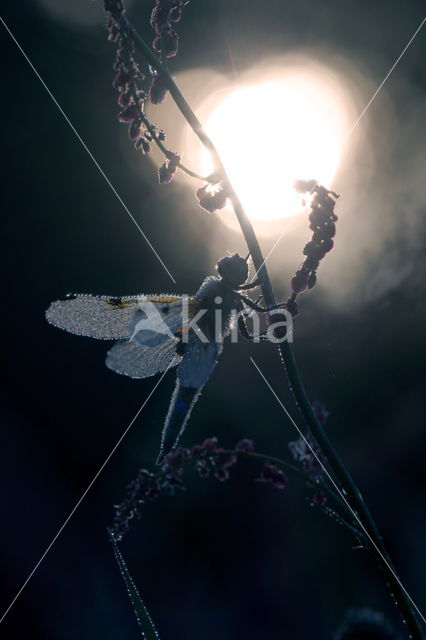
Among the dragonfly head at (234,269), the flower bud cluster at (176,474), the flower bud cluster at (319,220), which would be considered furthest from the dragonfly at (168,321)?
the flower bud cluster at (319,220)

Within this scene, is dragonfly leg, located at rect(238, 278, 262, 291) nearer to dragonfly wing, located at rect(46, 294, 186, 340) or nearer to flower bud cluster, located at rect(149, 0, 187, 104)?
dragonfly wing, located at rect(46, 294, 186, 340)

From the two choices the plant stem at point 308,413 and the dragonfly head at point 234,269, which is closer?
the plant stem at point 308,413

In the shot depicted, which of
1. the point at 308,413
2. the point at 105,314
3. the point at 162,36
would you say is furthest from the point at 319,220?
the point at 105,314

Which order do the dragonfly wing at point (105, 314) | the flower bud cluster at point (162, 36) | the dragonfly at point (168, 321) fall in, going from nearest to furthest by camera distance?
the flower bud cluster at point (162, 36) → the dragonfly at point (168, 321) → the dragonfly wing at point (105, 314)

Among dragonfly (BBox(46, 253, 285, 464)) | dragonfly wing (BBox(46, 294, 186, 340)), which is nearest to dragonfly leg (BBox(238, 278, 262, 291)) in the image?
dragonfly (BBox(46, 253, 285, 464))

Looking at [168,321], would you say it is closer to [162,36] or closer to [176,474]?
[176,474]

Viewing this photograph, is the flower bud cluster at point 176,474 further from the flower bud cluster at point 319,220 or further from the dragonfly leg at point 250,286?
the flower bud cluster at point 319,220

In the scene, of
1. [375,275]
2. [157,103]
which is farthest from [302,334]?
[157,103]
